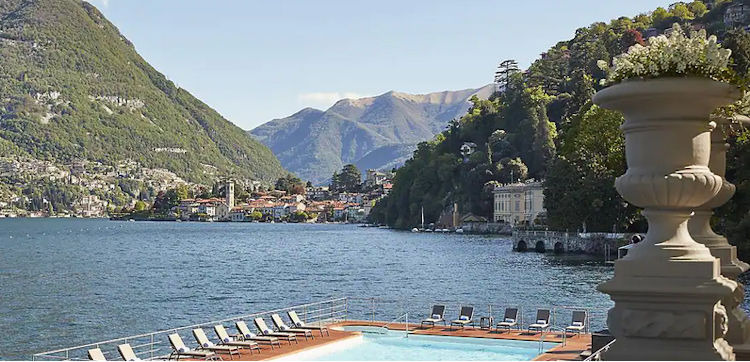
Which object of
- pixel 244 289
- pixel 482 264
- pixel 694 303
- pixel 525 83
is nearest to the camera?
pixel 694 303

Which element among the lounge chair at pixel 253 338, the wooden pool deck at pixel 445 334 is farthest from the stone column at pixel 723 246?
the lounge chair at pixel 253 338

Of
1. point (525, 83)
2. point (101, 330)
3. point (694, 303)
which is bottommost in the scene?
point (101, 330)

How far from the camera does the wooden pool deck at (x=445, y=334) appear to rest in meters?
16.8

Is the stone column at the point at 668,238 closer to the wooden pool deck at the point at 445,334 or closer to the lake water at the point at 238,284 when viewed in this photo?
the wooden pool deck at the point at 445,334

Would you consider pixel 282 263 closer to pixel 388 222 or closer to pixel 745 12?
pixel 745 12

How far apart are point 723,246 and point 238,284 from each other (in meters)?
48.0

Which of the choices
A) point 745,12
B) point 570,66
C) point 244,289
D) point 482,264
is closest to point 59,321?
point 244,289

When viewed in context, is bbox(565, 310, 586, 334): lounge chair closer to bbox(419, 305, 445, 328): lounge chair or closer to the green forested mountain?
bbox(419, 305, 445, 328): lounge chair

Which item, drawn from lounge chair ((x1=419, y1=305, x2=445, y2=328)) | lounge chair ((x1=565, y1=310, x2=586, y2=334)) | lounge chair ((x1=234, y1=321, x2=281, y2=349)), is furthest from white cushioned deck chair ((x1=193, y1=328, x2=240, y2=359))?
lounge chair ((x1=565, y1=310, x2=586, y2=334))

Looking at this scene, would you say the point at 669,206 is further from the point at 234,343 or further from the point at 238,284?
the point at 238,284

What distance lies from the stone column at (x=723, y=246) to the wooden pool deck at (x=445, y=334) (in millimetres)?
9631

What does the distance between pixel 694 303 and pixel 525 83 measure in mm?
125108

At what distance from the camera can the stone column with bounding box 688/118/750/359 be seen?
5.94 m

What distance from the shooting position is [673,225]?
5191 mm
